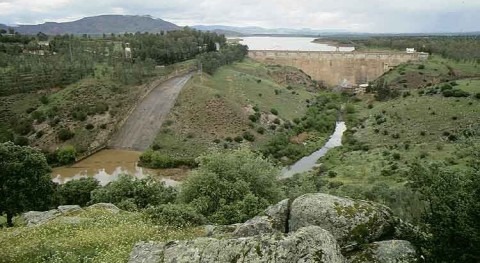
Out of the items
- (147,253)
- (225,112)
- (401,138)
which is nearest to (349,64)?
(225,112)

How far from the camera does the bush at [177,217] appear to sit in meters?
23.7

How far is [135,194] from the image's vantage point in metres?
35.1

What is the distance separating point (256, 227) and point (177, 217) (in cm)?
705

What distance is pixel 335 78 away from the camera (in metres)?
141

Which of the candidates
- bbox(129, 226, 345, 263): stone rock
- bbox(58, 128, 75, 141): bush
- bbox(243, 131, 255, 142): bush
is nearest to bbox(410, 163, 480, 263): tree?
bbox(129, 226, 345, 263): stone rock

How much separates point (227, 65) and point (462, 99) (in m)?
58.3

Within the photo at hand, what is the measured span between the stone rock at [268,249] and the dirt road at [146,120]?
5625 centimetres

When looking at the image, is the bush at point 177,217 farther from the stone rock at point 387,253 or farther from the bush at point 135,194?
the stone rock at point 387,253

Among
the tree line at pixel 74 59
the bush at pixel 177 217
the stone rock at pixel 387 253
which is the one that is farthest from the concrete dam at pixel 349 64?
the stone rock at pixel 387 253

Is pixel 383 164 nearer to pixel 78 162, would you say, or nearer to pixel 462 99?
pixel 462 99

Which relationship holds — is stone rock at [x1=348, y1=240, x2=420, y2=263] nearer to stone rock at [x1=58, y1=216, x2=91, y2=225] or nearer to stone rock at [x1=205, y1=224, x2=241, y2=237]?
stone rock at [x1=205, y1=224, x2=241, y2=237]

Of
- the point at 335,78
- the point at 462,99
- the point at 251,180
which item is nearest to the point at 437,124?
the point at 462,99

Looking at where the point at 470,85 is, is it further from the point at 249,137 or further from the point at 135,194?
the point at 135,194

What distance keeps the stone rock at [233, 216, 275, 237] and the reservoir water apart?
119 feet
